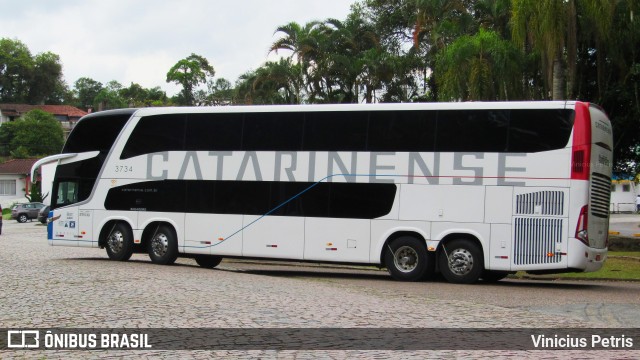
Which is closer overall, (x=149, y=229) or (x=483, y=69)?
(x=149, y=229)

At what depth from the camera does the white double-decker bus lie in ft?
57.8

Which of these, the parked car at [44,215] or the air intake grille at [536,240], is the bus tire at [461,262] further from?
the parked car at [44,215]

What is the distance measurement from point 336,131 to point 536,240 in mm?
5195

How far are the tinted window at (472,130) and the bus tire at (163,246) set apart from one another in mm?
7395

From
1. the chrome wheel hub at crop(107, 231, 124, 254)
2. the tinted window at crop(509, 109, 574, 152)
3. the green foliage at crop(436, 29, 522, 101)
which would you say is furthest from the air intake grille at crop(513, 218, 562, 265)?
the green foliage at crop(436, 29, 522, 101)

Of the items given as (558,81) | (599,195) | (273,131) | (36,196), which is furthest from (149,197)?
(36,196)

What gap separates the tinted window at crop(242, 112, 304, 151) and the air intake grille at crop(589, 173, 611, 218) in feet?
22.0

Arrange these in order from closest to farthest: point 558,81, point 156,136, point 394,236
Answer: point 394,236 → point 156,136 → point 558,81

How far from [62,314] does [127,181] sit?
11.6m

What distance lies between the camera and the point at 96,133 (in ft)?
75.2

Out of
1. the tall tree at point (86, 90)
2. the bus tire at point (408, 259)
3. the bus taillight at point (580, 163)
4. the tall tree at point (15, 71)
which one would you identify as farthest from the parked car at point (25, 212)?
the tall tree at point (86, 90)

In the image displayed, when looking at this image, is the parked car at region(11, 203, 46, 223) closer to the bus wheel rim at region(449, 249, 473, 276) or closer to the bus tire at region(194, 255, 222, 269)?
the bus tire at region(194, 255, 222, 269)

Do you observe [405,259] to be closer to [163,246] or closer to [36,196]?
[163,246]

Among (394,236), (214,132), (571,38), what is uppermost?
(571,38)
